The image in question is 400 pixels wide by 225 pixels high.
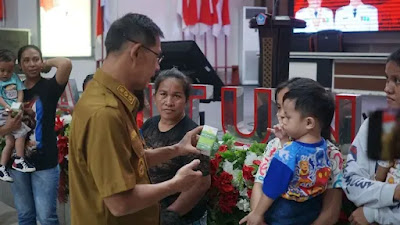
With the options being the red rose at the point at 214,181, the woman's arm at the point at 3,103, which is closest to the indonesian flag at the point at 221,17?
the woman's arm at the point at 3,103

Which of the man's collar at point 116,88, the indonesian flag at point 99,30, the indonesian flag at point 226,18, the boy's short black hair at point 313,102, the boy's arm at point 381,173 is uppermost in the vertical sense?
the indonesian flag at point 226,18

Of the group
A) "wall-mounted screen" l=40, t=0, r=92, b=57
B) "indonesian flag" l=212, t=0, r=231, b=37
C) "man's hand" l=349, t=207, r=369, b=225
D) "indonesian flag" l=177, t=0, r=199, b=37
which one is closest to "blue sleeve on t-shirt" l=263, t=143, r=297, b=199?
"man's hand" l=349, t=207, r=369, b=225

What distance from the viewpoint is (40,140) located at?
8.75 ft

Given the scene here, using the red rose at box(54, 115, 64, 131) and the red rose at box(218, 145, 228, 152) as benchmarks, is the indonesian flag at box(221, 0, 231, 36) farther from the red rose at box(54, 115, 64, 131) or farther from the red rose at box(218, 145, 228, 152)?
the red rose at box(218, 145, 228, 152)

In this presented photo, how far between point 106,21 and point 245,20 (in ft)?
12.8

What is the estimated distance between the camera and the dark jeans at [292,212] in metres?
1.58

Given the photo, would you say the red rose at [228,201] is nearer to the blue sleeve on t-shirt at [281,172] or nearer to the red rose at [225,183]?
the red rose at [225,183]

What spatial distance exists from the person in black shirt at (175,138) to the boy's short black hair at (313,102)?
549 mm

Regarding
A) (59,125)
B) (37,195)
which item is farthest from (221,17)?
(37,195)

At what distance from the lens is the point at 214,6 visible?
33.0 feet

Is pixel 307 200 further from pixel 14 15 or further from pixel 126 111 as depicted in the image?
pixel 14 15

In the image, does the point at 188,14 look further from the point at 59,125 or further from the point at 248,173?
the point at 248,173

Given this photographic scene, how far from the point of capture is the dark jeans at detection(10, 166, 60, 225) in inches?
105

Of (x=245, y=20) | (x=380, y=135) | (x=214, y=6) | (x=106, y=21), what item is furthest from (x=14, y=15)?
(x=380, y=135)
